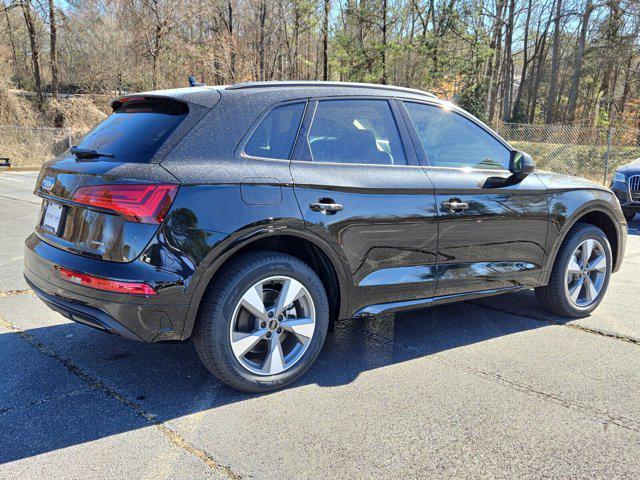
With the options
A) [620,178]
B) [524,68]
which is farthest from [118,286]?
[524,68]

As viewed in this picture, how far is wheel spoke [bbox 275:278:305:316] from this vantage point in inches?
121

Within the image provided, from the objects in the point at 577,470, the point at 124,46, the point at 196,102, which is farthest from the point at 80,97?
the point at 577,470

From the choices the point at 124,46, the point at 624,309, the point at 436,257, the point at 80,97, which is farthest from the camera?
the point at 124,46

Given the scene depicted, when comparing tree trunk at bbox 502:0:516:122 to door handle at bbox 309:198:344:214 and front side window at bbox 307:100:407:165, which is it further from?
door handle at bbox 309:198:344:214

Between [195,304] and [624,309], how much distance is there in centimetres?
399

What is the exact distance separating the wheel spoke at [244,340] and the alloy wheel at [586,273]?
2813 mm

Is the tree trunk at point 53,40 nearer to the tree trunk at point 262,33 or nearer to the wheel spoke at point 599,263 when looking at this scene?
the tree trunk at point 262,33

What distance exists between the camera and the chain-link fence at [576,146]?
17766mm

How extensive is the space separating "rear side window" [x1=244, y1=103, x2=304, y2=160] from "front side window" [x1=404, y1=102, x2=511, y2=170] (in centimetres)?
96

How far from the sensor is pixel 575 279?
15.1 ft

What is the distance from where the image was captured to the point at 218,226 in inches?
109

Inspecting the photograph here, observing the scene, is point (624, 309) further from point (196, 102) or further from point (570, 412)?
point (196, 102)

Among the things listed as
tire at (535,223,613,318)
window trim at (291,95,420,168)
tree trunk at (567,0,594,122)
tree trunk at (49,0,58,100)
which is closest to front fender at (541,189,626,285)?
tire at (535,223,613,318)

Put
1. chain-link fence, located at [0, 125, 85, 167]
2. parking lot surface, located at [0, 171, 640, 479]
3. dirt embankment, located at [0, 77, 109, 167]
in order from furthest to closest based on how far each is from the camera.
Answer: dirt embankment, located at [0, 77, 109, 167], chain-link fence, located at [0, 125, 85, 167], parking lot surface, located at [0, 171, 640, 479]
